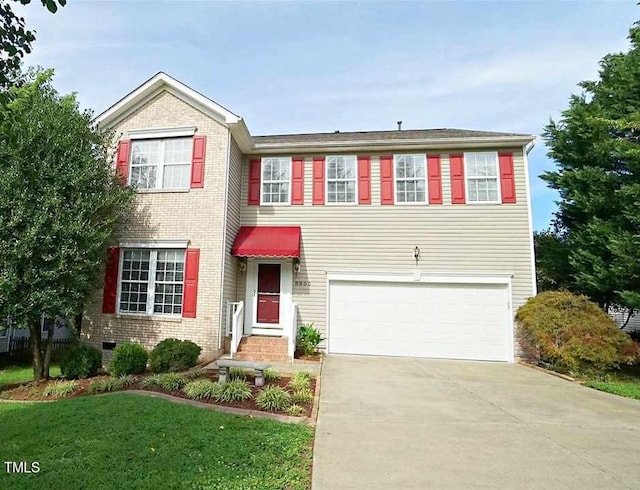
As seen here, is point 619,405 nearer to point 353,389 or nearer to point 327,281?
point 353,389

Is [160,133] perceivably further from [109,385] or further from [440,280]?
[440,280]

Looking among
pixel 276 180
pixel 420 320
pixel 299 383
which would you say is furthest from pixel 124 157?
pixel 420 320

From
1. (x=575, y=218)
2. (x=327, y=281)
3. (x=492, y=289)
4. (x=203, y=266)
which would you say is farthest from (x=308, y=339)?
(x=575, y=218)

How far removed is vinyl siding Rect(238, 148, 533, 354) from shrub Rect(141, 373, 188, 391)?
16.7 feet

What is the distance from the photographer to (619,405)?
22.4 ft

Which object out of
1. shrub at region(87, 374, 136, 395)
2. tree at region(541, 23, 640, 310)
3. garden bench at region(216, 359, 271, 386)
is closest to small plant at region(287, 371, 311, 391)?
garden bench at region(216, 359, 271, 386)

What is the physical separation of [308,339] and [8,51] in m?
9.55

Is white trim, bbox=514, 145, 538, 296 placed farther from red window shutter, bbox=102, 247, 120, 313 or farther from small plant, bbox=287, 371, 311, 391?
red window shutter, bbox=102, 247, 120, 313

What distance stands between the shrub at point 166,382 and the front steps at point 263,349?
3084mm

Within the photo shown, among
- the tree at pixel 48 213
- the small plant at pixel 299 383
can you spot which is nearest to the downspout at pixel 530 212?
the small plant at pixel 299 383

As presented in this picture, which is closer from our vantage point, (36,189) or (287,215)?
(36,189)

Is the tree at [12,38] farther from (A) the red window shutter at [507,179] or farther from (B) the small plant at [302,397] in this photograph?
(A) the red window shutter at [507,179]

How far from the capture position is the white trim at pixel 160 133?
11.4 m

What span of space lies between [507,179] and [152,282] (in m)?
11.5
